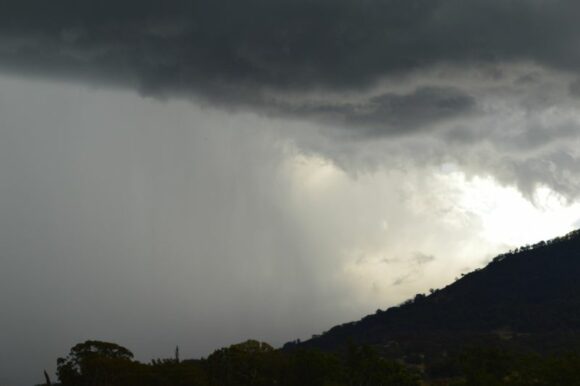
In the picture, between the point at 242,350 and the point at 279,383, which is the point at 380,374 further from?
the point at 242,350

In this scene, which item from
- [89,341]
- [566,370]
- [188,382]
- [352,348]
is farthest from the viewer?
[352,348]

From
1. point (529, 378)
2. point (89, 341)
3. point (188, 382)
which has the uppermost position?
point (89, 341)

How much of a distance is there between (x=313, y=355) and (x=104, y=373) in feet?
154

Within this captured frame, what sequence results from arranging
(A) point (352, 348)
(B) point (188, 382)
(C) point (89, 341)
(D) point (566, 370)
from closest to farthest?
(D) point (566, 370)
(B) point (188, 382)
(C) point (89, 341)
(A) point (352, 348)

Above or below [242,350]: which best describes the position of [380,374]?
below

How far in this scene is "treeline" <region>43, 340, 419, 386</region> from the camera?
141m

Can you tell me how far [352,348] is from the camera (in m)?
162

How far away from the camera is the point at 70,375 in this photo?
477ft

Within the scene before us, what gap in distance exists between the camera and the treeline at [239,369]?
462 ft

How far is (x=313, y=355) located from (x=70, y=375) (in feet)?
177

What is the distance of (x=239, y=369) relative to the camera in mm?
159750

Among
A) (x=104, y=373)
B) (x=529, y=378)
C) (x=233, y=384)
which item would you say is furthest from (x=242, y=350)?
(x=529, y=378)

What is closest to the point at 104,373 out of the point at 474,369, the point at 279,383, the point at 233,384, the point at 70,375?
the point at 70,375

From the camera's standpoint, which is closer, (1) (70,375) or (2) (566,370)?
(2) (566,370)
